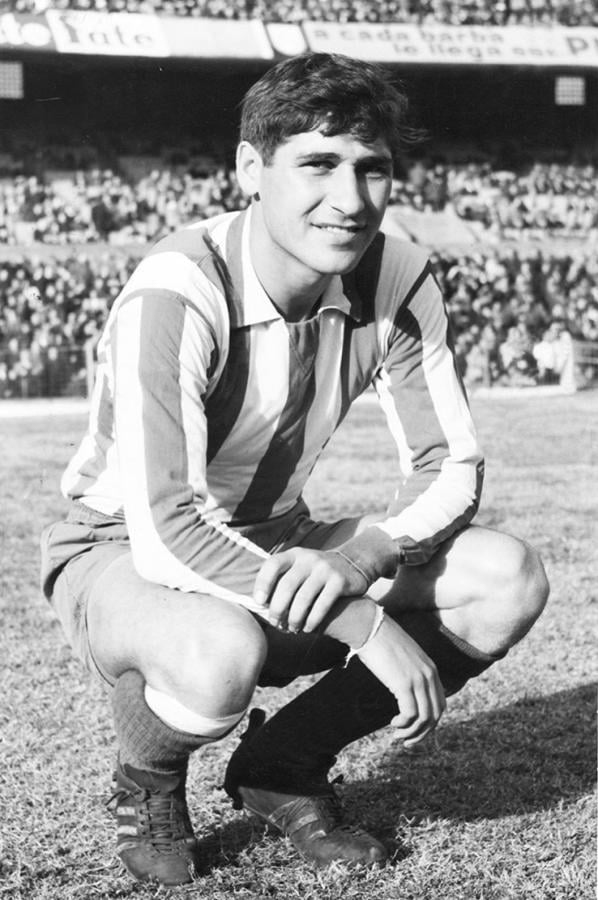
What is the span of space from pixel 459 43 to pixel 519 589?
19777mm

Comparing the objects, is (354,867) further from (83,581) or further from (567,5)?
(567,5)

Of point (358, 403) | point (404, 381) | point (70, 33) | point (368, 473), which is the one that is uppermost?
point (70, 33)

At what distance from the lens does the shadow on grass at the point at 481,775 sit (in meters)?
2.78

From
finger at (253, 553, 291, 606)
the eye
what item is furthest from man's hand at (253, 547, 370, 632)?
the eye

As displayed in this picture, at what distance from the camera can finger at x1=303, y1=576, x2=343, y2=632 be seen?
2.20 meters

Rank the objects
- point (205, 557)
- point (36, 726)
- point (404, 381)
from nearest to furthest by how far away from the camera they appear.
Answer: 1. point (205, 557)
2. point (404, 381)
3. point (36, 726)

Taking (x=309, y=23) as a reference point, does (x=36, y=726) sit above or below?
below

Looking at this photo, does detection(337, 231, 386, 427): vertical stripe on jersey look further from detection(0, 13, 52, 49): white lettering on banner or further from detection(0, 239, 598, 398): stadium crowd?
detection(0, 13, 52, 49): white lettering on banner

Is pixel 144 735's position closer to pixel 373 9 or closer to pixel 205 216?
pixel 205 216

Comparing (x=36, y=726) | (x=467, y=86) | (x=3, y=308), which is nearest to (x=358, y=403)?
(x=3, y=308)

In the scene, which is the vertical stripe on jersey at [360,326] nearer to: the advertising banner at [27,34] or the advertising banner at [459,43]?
the advertising banner at [27,34]

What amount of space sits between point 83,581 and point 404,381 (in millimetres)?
788

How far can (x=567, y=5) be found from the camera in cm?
2200

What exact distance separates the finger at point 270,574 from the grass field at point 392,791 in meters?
0.60
